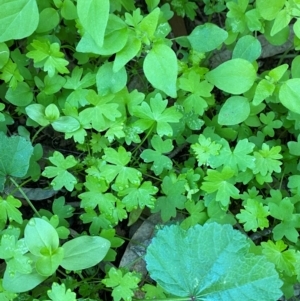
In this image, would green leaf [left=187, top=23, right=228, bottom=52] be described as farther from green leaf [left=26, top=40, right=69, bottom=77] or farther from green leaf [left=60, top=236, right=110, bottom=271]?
green leaf [left=60, top=236, right=110, bottom=271]

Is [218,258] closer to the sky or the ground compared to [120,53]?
closer to the ground

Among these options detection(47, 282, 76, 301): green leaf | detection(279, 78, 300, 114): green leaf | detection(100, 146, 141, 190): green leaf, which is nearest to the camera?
detection(47, 282, 76, 301): green leaf

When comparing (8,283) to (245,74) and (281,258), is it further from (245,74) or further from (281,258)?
(245,74)

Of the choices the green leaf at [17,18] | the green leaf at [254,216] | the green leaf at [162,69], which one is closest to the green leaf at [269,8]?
the green leaf at [162,69]

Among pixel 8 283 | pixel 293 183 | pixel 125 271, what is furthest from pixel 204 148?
pixel 8 283

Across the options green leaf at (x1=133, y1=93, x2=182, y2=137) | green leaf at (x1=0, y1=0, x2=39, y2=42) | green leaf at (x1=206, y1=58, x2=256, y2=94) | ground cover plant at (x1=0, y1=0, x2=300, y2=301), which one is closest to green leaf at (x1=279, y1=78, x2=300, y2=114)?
ground cover plant at (x1=0, y1=0, x2=300, y2=301)

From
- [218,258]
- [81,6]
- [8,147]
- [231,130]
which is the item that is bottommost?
[218,258]
